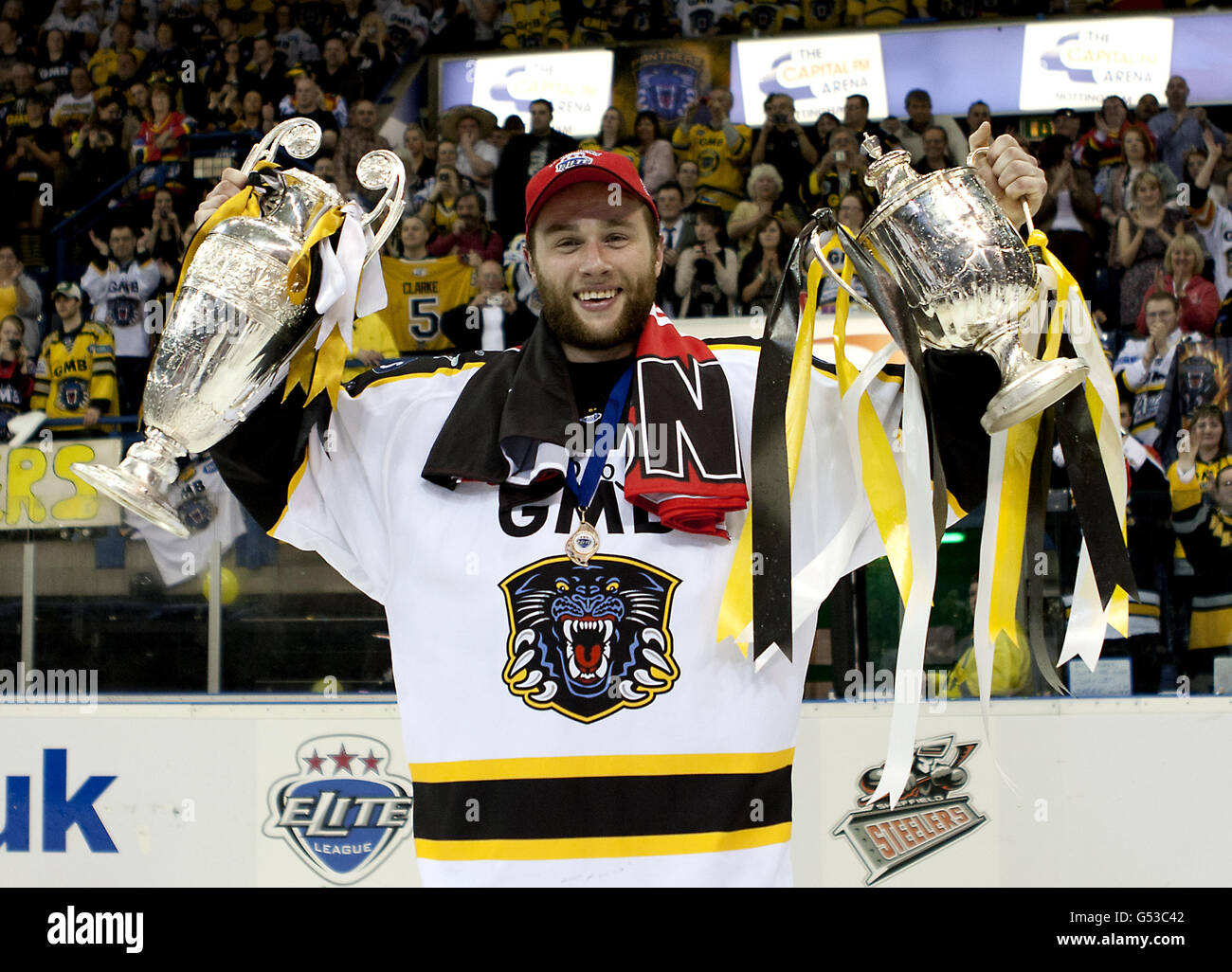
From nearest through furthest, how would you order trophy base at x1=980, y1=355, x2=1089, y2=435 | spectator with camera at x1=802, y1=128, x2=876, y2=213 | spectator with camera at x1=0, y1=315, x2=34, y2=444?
trophy base at x1=980, y1=355, x2=1089, y2=435
spectator with camera at x1=0, y1=315, x2=34, y2=444
spectator with camera at x1=802, y1=128, x2=876, y2=213

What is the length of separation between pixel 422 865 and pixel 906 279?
1.14 metres

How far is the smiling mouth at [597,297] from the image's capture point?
6.75 ft

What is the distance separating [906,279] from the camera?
5.90 ft

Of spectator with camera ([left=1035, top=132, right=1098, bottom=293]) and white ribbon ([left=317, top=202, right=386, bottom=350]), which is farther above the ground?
spectator with camera ([left=1035, top=132, right=1098, bottom=293])

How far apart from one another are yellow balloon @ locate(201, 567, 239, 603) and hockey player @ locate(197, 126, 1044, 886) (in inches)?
76.6

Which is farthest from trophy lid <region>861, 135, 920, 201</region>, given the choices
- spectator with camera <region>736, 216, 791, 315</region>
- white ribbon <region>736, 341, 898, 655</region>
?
spectator with camera <region>736, 216, 791, 315</region>

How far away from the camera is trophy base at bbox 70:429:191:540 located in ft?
5.73

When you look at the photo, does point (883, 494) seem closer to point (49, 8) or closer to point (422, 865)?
point (422, 865)

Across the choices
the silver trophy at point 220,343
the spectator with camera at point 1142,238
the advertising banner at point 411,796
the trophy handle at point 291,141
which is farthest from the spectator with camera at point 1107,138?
the silver trophy at point 220,343

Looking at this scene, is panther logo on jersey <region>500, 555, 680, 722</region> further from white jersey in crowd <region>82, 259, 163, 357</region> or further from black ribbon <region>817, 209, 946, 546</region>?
white jersey in crowd <region>82, 259, 163, 357</region>

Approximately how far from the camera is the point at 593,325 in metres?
2.07

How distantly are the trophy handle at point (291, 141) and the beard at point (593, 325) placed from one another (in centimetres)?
42

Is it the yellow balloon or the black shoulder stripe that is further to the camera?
the yellow balloon
